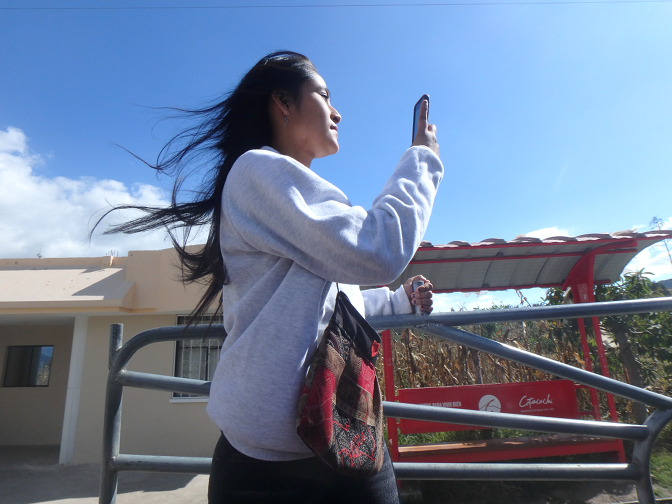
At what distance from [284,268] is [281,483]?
1.21ft

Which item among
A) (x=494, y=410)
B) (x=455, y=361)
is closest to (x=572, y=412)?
(x=494, y=410)

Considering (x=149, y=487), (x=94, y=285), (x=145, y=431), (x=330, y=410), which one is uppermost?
(x=94, y=285)

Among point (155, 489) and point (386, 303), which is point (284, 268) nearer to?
point (386, 303)

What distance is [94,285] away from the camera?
802 cm

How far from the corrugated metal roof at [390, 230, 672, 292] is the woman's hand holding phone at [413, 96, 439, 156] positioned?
3.27 m

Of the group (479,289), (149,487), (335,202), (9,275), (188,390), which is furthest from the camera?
(9,275)

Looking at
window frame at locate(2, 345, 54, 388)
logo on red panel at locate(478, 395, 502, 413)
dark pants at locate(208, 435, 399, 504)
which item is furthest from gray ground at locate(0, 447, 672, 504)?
dark pants at locate(208, 435, 399, 504)

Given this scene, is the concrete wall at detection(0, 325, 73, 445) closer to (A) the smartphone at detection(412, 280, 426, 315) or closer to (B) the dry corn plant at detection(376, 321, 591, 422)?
(B) the dry corn plant at detection(376, 321, 591, 422)

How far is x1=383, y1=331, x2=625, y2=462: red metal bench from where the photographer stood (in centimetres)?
434

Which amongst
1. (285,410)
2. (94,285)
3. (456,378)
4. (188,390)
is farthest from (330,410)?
(94,285)

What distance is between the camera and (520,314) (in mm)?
1081

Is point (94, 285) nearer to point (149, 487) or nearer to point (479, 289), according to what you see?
point (149, 487)

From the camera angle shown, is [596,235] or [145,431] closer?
[596,235]

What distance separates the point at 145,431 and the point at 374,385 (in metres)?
8.32
